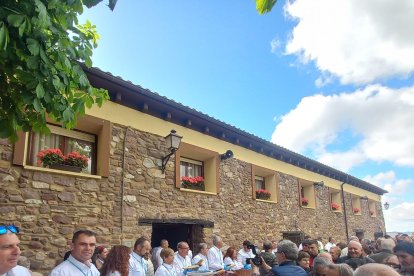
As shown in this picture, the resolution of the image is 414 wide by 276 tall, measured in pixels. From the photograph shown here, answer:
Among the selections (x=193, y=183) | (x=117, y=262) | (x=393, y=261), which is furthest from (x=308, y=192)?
(x=117, y=262)

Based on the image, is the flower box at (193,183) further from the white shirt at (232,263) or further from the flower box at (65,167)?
the flower box at (65,167)

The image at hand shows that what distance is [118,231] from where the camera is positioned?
7.35 m

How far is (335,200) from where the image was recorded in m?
18.4

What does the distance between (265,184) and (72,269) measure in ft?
34.4

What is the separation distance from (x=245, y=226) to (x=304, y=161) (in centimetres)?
552

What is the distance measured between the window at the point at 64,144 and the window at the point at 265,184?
620 centimetres

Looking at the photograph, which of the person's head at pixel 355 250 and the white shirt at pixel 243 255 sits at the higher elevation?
the person's head at pixel 355 250

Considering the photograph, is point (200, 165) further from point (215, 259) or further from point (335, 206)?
point (335, 206)

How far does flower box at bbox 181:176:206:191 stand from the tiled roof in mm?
1422

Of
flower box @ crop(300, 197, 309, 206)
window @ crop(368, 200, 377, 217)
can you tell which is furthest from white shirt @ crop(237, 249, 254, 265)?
window @ crop(368, 200, 377, 217)

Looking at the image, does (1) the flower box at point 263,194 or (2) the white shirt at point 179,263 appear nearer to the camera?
(2) the white shirt at point 179,263

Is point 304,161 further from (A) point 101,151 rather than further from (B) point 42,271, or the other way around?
(B) point 42,271

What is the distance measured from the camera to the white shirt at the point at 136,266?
5.56 m

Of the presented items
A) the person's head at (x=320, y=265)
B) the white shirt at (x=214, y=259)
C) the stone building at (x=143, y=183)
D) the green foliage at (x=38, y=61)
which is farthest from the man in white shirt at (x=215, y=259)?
the green foliage at (x=38, y=61)
